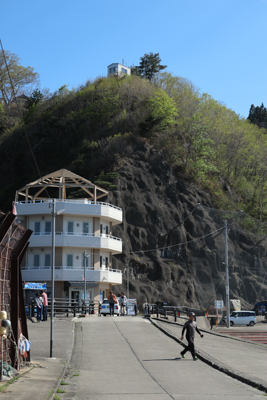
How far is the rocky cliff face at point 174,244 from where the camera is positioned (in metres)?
60.8

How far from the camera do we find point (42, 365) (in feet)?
48.0

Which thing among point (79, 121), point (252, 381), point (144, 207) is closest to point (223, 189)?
point (144, 207)

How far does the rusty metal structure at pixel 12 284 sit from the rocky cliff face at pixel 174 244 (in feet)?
153

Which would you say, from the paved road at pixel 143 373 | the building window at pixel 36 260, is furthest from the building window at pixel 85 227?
the paved road at pixel 143 373

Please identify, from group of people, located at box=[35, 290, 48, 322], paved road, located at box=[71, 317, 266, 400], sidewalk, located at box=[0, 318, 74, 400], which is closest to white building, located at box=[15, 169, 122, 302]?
group of people, located at box=[35, 290, 48, 322]

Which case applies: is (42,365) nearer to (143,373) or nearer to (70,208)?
(143,373)

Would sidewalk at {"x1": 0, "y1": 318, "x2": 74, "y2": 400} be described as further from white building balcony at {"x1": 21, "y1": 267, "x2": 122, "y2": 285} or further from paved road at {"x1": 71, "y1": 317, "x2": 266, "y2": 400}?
white building balcony at {"x1": 21, "y1": 267, "x2": 122, "y2": 285}

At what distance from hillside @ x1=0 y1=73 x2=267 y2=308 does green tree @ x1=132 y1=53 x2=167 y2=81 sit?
8292 millimetres

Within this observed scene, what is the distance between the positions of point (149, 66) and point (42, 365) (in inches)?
3659

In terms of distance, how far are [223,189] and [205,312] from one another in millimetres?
32234

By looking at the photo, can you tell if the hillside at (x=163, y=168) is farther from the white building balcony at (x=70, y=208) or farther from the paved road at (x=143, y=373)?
the paved road at (x=143, y=373)

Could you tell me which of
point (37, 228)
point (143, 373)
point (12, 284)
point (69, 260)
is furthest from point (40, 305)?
point (37, 228)

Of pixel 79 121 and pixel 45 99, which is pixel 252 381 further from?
pixel 45 99

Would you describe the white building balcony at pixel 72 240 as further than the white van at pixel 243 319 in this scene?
Yes
